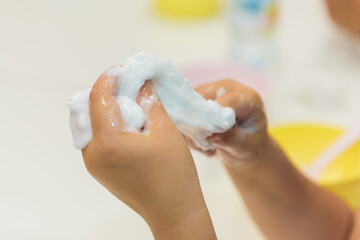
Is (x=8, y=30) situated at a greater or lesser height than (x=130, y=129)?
greater

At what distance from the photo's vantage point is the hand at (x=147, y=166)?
289mm

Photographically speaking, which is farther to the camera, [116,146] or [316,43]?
[316,43]

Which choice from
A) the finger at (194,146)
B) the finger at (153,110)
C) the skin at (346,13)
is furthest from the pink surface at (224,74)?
the finger at (153,110)

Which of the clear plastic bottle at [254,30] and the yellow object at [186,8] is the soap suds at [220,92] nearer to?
the clear plastic bottle at [254,30]

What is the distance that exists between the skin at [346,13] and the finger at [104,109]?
0.57 metres

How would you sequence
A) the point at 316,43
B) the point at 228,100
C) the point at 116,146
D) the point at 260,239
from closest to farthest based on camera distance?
1. the point at 116,146
2. the point at 228,100
3. the point at 260,239
4. the point at 316,43

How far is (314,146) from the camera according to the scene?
2.24ft

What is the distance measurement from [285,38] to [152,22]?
245 mm

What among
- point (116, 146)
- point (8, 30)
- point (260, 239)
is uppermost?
point (8, 30)

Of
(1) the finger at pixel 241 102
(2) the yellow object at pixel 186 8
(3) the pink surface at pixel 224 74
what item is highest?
(2) the yellow object at pixel 186 8

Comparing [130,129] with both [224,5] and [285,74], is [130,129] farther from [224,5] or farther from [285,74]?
[224,5]

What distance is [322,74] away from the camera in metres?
0.83

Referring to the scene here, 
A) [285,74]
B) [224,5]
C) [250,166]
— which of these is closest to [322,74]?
[285,74]

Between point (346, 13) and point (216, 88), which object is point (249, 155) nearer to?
point (216, 88)
